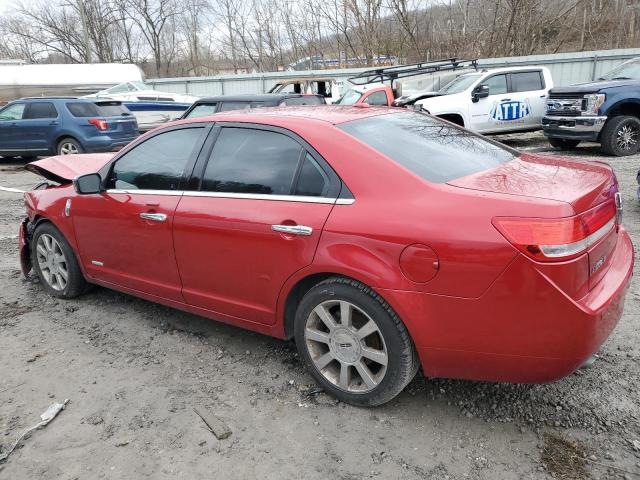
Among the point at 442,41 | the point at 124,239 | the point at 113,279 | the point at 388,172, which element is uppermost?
the point at 442,41

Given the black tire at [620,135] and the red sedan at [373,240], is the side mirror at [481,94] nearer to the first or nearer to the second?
the black tire at [620,135]

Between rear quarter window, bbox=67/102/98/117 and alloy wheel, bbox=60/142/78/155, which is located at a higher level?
rear quarter window, bbox=67/102/98/117

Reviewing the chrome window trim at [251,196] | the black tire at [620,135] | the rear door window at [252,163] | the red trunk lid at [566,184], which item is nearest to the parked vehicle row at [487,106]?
the black tire at [620,135]

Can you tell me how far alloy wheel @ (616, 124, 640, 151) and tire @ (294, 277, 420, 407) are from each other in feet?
30.7

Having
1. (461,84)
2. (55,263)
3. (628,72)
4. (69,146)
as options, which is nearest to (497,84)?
(461,84)

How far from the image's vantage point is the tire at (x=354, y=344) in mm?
2551

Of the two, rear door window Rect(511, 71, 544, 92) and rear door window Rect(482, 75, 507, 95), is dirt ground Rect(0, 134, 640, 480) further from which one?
rear door window Rect(511, 71, 544, 92)

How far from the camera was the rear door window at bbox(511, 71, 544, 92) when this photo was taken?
12347 mm

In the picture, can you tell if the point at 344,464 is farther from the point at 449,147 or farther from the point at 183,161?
the point at 183,161

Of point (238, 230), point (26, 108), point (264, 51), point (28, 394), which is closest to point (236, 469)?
point (238, 230)

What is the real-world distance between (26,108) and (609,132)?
1300cm

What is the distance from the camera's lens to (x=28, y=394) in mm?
3104

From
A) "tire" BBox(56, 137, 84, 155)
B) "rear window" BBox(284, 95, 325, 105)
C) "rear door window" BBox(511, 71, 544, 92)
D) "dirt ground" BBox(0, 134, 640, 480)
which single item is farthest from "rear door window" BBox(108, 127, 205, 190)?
"rear door window" BBox(511, 71, 544, 92)

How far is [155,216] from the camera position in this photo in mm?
3439
